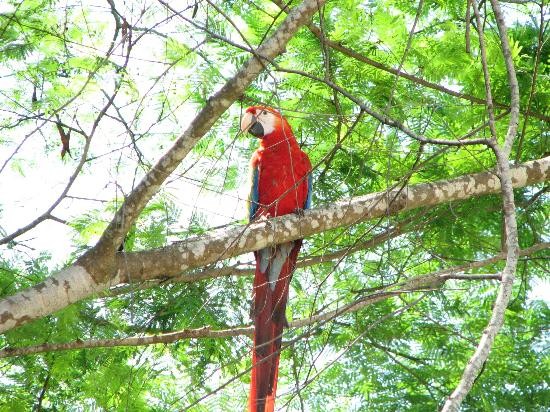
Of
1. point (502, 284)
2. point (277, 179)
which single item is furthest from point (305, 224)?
point (502, 284)

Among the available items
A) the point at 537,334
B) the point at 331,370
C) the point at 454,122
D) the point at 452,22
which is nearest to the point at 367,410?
the point at 331,370

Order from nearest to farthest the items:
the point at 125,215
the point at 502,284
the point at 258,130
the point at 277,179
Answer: the point at 502,284
the point at 125,215
the point at 277,179
the point at 258,130

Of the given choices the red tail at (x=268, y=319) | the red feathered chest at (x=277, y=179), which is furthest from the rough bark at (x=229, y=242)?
the red feathered chest at (x=277, y=179)

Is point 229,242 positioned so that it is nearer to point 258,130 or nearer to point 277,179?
point 277,179

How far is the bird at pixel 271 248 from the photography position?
299 centimetres

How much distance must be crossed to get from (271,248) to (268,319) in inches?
32.2

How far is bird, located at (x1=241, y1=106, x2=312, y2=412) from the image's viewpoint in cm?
299

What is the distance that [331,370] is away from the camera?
4.00 m

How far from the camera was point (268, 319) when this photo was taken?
280cm

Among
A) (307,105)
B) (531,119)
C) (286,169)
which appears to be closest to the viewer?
(307,105)

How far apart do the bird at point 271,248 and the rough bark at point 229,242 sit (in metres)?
0.09

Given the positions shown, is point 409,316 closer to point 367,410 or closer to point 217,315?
point 367,410

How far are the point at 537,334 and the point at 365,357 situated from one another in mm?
1018

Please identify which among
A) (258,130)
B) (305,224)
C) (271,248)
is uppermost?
(258,130)
